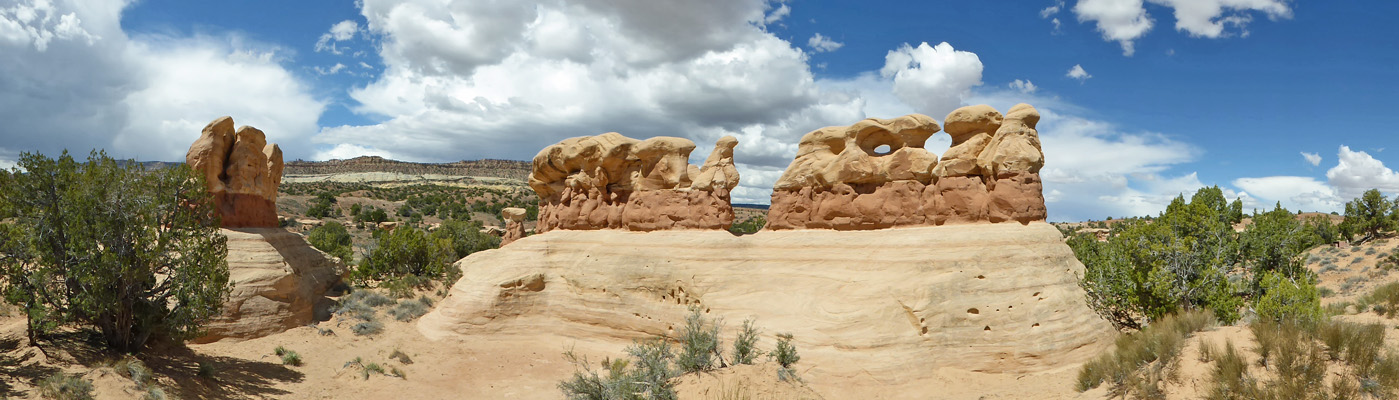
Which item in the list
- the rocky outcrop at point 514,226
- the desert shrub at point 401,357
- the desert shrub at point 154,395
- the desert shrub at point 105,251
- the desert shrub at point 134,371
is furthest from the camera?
the rocky outcrop at point 514,226

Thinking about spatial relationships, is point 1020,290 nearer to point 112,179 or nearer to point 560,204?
point 560,204

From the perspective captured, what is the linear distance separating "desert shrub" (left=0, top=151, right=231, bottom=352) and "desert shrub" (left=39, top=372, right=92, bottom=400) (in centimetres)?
159

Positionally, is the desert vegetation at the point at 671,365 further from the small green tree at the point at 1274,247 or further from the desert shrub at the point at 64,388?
the small green tree at the point at 1274,247

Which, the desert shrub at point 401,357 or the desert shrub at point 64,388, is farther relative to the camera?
the desert shrub at point 401,357

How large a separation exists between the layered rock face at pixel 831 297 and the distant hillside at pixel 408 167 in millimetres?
97082

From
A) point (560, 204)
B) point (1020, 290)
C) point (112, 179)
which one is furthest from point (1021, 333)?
point (112, 179)

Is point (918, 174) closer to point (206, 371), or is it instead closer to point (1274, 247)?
point (206, 371)

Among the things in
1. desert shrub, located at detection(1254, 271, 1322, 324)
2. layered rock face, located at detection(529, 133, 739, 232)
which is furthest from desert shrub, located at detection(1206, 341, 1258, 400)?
layered rock face, located at detection(529, 133, 739, 232)

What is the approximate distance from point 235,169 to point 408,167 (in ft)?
345

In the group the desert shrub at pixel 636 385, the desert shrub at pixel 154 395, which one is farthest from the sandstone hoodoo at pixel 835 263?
the desert shrub at pixel 154 395

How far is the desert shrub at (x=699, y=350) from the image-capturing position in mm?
12672

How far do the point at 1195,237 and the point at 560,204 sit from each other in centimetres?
1794

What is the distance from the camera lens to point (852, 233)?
16062 mm

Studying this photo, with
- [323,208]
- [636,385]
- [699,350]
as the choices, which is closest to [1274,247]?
[699,350]
